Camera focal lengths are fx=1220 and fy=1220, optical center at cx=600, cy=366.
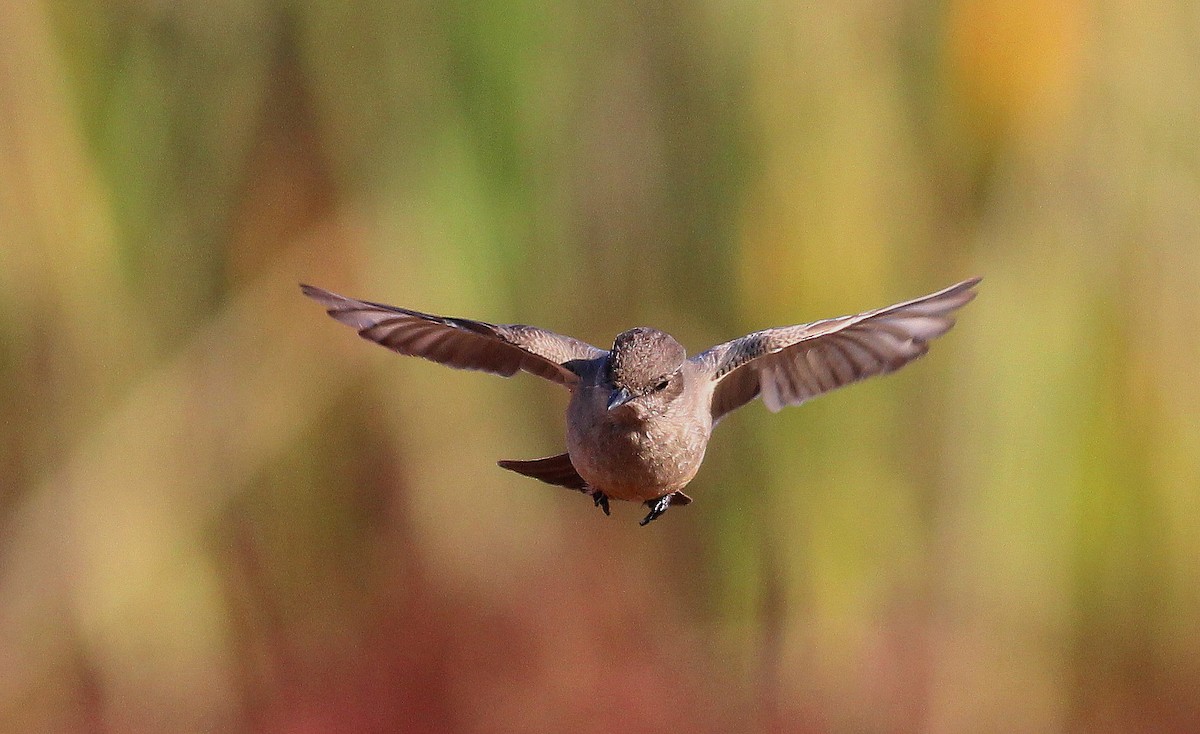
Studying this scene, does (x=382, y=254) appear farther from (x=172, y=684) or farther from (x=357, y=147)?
(x=172, y=684)

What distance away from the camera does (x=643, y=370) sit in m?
1.53

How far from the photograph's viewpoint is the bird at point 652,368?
1543 mm

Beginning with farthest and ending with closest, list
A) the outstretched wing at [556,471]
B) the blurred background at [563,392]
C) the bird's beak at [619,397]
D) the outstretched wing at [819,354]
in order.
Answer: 1. the blurred background at [563,392]
2. the outstretched wing at [556,471]
3. the outstretched wing at [819,354]
4. the bird's beak at [619,397]

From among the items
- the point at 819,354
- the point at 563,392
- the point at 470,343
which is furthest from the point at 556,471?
the point at 563,392

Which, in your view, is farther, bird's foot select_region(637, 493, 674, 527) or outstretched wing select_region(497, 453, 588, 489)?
outstretched wing select_region(497, 453, 588, 489)

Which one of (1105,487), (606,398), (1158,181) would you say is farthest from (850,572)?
(606,398)

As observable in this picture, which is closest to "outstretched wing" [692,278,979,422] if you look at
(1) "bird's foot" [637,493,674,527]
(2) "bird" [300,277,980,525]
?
(2) "bird" [300,277,980,525]

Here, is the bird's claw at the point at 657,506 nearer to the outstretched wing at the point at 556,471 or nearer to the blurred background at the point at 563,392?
the outstretched wing at the point at 556,471

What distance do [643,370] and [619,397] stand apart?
5 centimetres

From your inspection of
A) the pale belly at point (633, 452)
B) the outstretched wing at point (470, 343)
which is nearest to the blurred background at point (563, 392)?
the outstretched wing at point (470, 343)

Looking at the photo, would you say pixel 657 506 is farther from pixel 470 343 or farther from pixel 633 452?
pixel 470 343

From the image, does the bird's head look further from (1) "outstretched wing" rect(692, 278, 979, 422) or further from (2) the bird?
(1) "outstretched wing" rect(692, 278, 979, 422)

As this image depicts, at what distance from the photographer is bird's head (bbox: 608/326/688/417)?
152 centimetres

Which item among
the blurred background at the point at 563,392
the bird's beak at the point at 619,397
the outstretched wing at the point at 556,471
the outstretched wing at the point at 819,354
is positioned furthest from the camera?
the blurred background at the point at 563,392
